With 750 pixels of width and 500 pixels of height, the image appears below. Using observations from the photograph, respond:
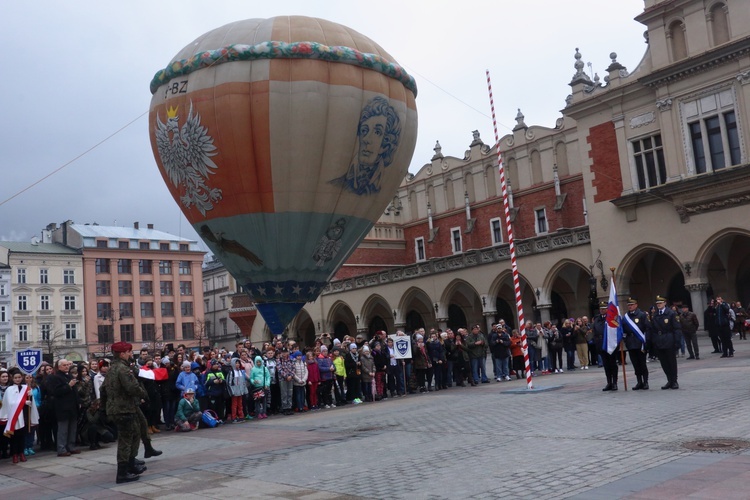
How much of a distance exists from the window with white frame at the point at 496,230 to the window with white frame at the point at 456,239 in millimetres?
2668

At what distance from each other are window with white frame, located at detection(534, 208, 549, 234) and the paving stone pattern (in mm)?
27227

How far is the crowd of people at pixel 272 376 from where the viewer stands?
11.9 m

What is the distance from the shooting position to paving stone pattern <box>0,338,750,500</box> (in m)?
6.13

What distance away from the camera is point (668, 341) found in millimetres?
12344

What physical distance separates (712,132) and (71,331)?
60.9m

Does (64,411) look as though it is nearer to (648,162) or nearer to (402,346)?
(402,346)

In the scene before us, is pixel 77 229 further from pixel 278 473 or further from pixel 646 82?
pixel 278 473

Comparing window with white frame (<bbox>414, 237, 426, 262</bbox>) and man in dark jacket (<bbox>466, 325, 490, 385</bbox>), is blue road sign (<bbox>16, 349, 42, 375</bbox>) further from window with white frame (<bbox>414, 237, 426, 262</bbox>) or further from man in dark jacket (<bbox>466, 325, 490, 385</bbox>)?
window with white frame (<bbox>414, 237, 426, 262</bbox>)

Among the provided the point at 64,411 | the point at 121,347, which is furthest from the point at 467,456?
the point at 64,411

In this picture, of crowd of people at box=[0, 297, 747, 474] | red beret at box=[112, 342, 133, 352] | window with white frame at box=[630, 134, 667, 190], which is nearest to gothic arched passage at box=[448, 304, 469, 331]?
window with white frame at box=[630, 134, 667, 190]

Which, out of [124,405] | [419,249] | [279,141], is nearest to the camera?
[124,405]

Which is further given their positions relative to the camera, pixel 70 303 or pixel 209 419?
pixel 70 303

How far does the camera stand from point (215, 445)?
11.0m

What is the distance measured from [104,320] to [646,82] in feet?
190
